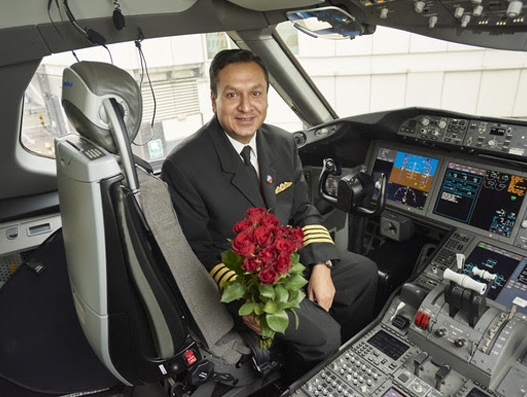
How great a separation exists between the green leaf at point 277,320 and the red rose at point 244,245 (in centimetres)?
21

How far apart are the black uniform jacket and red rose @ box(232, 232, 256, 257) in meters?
0.48

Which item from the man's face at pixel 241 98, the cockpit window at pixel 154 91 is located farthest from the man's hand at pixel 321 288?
the cockpit window at pixel 154 91

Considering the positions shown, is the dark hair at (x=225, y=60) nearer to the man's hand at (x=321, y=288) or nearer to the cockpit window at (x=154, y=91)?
the cockpit window at (x=154, y=91)

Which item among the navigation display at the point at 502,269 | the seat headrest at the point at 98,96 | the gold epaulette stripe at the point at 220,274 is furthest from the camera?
the navigation display at the point at 502,269

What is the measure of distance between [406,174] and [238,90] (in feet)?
3.70

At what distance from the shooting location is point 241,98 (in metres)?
1.51

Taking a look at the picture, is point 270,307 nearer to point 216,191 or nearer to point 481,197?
point 216,191

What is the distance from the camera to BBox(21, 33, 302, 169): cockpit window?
6.30 ft

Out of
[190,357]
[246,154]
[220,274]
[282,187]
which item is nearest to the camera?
[190,357]

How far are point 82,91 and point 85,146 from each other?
0.52 feet

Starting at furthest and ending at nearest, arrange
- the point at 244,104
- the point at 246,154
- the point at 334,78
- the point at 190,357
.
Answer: the point at 334,78
the point at 246,154
the point at 244,104
the point at 190,357

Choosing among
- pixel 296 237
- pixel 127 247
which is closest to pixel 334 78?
pixel 296 237

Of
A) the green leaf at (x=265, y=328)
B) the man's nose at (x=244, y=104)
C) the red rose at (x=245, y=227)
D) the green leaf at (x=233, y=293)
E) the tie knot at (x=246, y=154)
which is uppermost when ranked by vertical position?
the man's nose at (x=244, y=104)

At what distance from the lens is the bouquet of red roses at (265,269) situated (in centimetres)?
100
